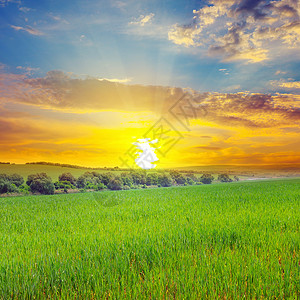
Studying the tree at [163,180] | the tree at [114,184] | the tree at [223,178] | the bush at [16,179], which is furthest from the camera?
the tree at [223,178]

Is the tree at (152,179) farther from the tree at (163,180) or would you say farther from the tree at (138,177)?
the tree at (163,180)

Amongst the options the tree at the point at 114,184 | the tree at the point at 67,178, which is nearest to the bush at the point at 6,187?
the tree at the point at 67,178

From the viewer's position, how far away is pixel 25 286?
12.3 ft

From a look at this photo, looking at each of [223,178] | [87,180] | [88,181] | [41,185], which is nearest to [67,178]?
[87,180]

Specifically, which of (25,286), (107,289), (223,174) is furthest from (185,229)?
(223,174)

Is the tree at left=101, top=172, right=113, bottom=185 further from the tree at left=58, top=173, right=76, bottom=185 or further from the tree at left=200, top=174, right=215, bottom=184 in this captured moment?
the tree at left=200, top=174, right=215, bottom=184

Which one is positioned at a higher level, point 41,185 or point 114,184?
point 41,185

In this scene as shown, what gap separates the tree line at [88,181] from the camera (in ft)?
147

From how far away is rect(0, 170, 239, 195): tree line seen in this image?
147ft

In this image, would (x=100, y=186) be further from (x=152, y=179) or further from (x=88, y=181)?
Result: (x=152, y=179)

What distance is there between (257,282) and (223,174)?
9128cm

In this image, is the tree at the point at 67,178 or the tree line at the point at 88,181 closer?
the tree line at the point at 88,181

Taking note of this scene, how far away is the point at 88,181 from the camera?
53750 millimetres

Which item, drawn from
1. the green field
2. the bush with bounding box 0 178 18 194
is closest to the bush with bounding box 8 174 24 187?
the bush with bounding box 0 178 18 194
